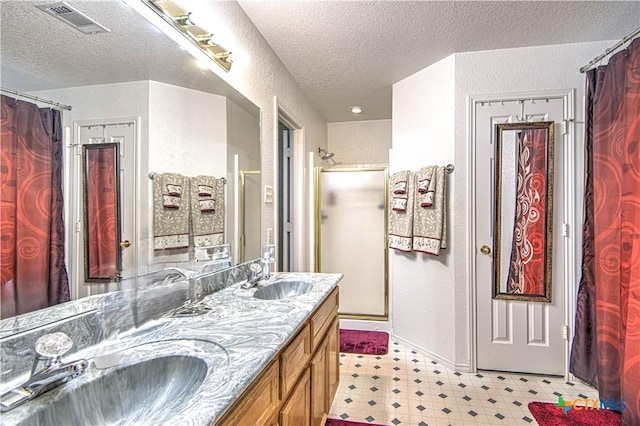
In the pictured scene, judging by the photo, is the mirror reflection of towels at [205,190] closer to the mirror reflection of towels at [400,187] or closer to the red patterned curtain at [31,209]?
the red patterned curtain at [31,209]

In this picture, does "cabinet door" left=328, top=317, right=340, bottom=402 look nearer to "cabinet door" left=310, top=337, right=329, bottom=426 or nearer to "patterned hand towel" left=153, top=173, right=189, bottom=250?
"cabinet door" left=310, top=337, right=329, bottom=426

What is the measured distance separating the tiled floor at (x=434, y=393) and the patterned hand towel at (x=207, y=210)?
1.33 m

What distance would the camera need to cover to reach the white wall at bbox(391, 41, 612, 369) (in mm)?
2389

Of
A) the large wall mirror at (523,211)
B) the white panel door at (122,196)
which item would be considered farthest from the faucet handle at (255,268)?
the large wall mirror at (523,211)

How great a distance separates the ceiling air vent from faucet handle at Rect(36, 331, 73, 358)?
2.70 ft

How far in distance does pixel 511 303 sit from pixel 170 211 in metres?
2.49

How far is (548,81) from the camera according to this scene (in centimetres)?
240

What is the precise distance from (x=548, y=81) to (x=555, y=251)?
128 centimetres

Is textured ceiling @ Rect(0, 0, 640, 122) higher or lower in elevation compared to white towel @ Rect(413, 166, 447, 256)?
higher

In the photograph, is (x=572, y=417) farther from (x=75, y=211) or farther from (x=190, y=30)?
(x=190, y=30)

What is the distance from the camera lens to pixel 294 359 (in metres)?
1.24

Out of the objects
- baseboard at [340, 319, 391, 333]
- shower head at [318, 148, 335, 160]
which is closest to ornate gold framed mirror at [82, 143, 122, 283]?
baseboard at [340, 319, 391, 333]

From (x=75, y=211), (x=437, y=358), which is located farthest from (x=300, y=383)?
(x=437, y=358)

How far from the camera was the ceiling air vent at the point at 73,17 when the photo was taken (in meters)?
0.85
